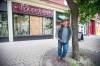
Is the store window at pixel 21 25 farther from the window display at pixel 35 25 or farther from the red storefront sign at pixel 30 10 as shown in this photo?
the window display at pixel 35 25

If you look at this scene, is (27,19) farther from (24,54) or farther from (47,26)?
(24,54)

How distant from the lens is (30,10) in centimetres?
2447

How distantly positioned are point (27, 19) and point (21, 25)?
3.60 ft

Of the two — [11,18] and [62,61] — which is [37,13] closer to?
[11,18]

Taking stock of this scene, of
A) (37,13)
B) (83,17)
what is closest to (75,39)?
(83,17)

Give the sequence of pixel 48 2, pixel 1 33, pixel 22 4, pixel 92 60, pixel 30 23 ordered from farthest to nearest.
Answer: pixel 48 2 < pixel 30 23 < pixel 22 4 < pixel 1 33 < pixel 92 60

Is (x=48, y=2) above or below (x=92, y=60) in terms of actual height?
above

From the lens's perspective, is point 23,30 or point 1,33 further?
point 23,30

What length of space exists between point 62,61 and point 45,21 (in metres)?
17.8

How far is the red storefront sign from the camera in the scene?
2230 centimetres

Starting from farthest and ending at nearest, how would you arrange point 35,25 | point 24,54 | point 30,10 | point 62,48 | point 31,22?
1. point 35,25
2. point 31,22
3. point 30,10
4. point 24,54
5. point 62,48

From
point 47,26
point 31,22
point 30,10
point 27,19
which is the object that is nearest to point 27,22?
point 27,19

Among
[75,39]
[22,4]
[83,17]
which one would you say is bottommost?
[75,39]

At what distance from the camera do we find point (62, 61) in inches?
415
